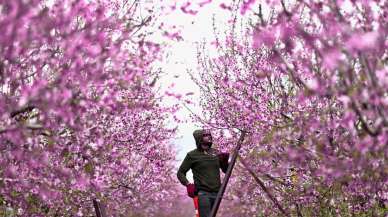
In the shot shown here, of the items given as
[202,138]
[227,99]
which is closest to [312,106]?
[202,138]

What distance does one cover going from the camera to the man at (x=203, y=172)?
9.70 m

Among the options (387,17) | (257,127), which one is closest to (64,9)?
(387,17)

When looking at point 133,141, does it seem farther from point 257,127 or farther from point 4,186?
point 4,186

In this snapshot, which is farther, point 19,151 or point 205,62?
point 205,62

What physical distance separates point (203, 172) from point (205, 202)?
1.59 feet

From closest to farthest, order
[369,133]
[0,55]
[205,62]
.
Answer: [369,133] < [0,55] < [205,62]

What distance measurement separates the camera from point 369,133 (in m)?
4.39

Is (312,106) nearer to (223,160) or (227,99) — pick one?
(223,160)

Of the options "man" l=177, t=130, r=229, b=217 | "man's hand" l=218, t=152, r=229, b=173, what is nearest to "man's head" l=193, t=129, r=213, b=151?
"man" l=177, t=130, r=229, b=217

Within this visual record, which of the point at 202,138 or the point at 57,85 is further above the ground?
the point at 57,85

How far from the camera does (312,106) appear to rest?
9.21 m

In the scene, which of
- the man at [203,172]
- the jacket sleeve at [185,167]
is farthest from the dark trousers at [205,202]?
Result: the jacket sleeve at [185,167]

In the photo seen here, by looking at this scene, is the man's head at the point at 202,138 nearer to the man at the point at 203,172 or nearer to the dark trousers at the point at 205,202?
the man at the point at 203,172

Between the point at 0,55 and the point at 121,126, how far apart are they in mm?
7456
